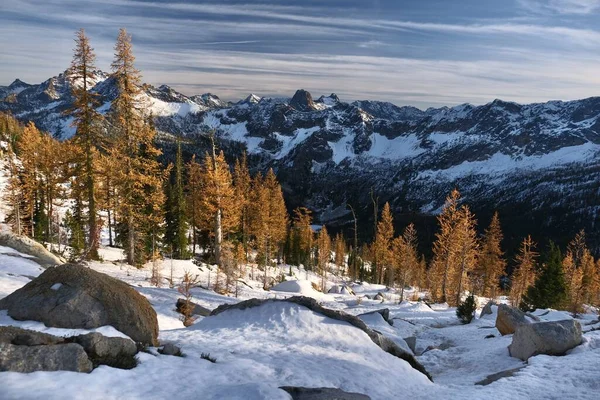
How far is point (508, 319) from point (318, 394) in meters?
13.3

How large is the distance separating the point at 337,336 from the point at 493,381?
4401 mm

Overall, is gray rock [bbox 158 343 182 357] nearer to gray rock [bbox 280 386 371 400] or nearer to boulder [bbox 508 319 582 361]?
gray rock [bbox 280 386 371 400]

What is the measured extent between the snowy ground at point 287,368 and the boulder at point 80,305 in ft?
1.09

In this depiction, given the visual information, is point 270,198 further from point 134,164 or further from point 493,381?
point 493,381

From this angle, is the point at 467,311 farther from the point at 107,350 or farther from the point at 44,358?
the point at 44,358

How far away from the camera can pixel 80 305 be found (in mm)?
8742

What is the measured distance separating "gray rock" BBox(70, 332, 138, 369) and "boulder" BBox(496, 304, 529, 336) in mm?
15795

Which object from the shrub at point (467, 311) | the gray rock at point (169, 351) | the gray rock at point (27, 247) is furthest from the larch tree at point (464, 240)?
→ the gray rock at point (27, 247)

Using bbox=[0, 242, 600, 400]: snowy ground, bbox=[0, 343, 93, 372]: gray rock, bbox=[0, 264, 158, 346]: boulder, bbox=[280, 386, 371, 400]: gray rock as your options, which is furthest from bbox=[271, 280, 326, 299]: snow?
bbox=[0, 343, 93, 372]: gray rock

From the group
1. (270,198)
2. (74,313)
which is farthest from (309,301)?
(270,198)

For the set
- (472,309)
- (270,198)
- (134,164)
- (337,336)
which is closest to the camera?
(337,336)

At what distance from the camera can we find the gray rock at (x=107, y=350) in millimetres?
7051

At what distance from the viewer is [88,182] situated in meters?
25.8

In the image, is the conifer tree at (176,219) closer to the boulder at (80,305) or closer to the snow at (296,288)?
the snow at (296,288)
